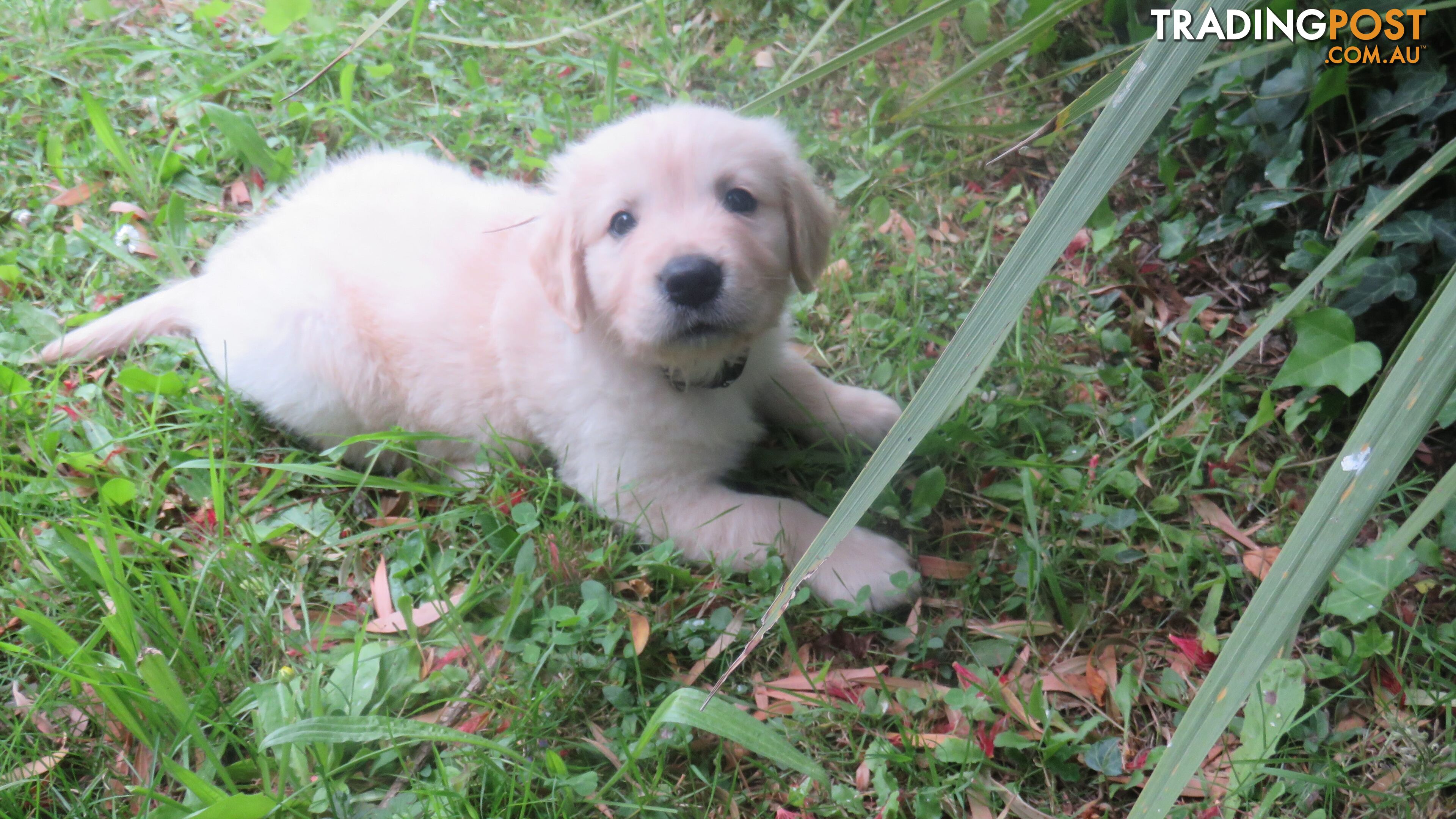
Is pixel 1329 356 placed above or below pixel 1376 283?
below

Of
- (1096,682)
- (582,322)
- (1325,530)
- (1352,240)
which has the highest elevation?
(1352,240)

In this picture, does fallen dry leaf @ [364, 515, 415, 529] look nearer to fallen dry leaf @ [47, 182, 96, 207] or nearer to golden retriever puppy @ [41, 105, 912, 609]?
golden retriever puppy @ [41, 105, 912, 609]

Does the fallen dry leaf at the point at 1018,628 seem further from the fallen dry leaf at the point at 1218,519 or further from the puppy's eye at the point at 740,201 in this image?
the puppy's eye at the point at 740,201

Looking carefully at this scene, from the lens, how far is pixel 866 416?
2146 millimetres

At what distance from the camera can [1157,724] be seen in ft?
5.17

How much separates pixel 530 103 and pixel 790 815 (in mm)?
2529

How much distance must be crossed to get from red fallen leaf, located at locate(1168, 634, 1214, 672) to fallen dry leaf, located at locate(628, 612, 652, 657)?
976mm

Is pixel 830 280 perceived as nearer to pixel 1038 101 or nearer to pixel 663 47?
pixel 1038 101

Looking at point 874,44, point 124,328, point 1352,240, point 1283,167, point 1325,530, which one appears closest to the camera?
point 1325,530

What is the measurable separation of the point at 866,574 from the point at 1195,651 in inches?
23.7

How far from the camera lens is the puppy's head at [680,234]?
166 cm

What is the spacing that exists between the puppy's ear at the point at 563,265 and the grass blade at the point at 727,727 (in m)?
0.77

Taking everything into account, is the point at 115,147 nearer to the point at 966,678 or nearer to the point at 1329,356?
the point at 966,678

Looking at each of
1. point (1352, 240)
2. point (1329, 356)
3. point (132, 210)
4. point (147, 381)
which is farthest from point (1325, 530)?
point (132, 210)
